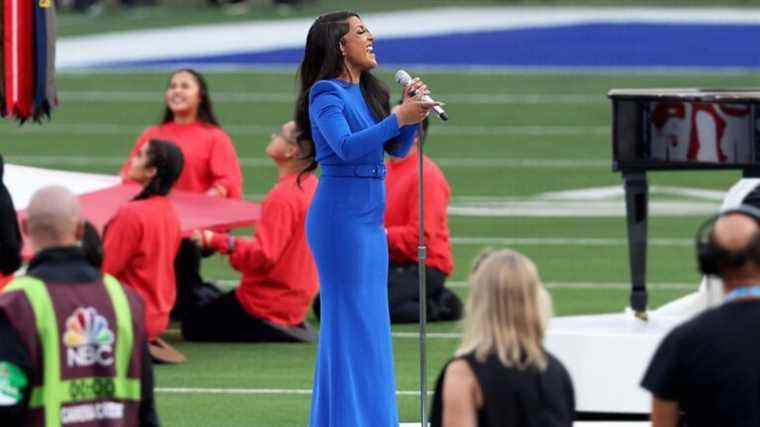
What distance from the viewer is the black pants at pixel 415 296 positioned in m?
13.2

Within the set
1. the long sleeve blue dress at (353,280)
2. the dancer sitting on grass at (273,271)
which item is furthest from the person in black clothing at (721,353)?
the dancer sitting on grass at (273,271)

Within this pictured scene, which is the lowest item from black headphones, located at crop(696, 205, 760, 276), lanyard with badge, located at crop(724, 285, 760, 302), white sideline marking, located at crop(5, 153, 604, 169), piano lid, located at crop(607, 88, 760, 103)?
white sideline marking, located at crop(5, 153, 604, 169)

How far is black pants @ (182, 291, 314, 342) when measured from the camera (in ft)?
42.1

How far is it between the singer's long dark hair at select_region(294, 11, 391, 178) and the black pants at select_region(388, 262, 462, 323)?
414cm

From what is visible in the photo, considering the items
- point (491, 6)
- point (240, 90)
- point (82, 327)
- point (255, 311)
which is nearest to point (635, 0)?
point (491, 6)

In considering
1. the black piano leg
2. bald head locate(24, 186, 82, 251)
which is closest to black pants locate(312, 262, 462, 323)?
the black piano leg

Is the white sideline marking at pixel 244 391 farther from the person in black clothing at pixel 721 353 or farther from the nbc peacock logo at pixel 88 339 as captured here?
the person in black clothing at pixel 721 353

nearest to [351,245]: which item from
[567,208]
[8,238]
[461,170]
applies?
[8,238]

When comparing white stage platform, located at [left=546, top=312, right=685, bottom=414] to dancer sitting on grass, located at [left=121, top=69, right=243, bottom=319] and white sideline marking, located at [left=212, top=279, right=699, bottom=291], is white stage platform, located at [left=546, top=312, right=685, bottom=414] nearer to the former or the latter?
dancer sitting on grass, located at [left=121, top=69, right=243, bottom=319]

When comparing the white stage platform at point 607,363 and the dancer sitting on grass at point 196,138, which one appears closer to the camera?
the white stage platform at point 607,363

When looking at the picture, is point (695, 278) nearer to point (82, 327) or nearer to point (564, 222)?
point (564, 222)

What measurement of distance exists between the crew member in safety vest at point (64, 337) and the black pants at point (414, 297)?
6703 millimetres

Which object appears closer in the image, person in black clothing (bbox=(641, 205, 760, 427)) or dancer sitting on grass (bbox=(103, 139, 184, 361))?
person in black clothing (bbox=(641, 205, 760, 427))

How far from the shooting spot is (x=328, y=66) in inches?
350
